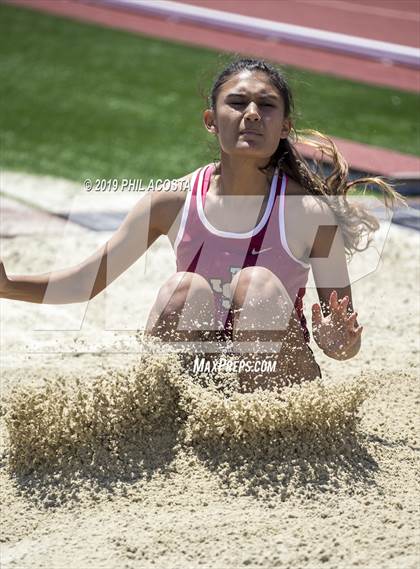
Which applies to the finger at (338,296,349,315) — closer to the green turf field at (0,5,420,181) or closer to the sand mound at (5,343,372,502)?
the sand mound at (5,343,372,502)

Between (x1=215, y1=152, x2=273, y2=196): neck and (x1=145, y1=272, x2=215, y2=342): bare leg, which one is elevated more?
→ (x1=215, y1=152, x2=273, y2=196): neck

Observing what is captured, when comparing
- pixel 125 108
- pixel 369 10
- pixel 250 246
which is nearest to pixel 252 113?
pixel 250 246

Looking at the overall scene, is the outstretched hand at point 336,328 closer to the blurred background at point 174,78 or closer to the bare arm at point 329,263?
the bare arm at point 329,263

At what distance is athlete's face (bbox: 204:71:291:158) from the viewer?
288cm

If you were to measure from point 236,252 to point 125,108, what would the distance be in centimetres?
499

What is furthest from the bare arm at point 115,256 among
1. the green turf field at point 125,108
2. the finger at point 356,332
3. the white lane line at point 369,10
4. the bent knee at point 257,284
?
the white lane line at point 369,10

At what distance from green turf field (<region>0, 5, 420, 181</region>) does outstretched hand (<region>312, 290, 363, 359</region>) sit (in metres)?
3.00

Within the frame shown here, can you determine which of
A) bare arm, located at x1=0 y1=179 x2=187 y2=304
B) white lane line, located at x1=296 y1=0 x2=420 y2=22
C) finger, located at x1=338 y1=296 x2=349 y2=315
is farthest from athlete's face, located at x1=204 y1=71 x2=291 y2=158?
white lane line, located at x1=296 y1=0 x2=420 y2=22

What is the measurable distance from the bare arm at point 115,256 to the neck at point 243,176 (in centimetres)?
17

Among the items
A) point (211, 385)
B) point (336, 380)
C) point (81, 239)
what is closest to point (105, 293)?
point (81, 239)

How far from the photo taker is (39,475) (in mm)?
2766

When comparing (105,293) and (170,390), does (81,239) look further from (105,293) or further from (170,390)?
(170,390)

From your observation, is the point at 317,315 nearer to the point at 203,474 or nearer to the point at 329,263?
the point at 329,263

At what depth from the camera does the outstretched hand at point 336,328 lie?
2736 mm
